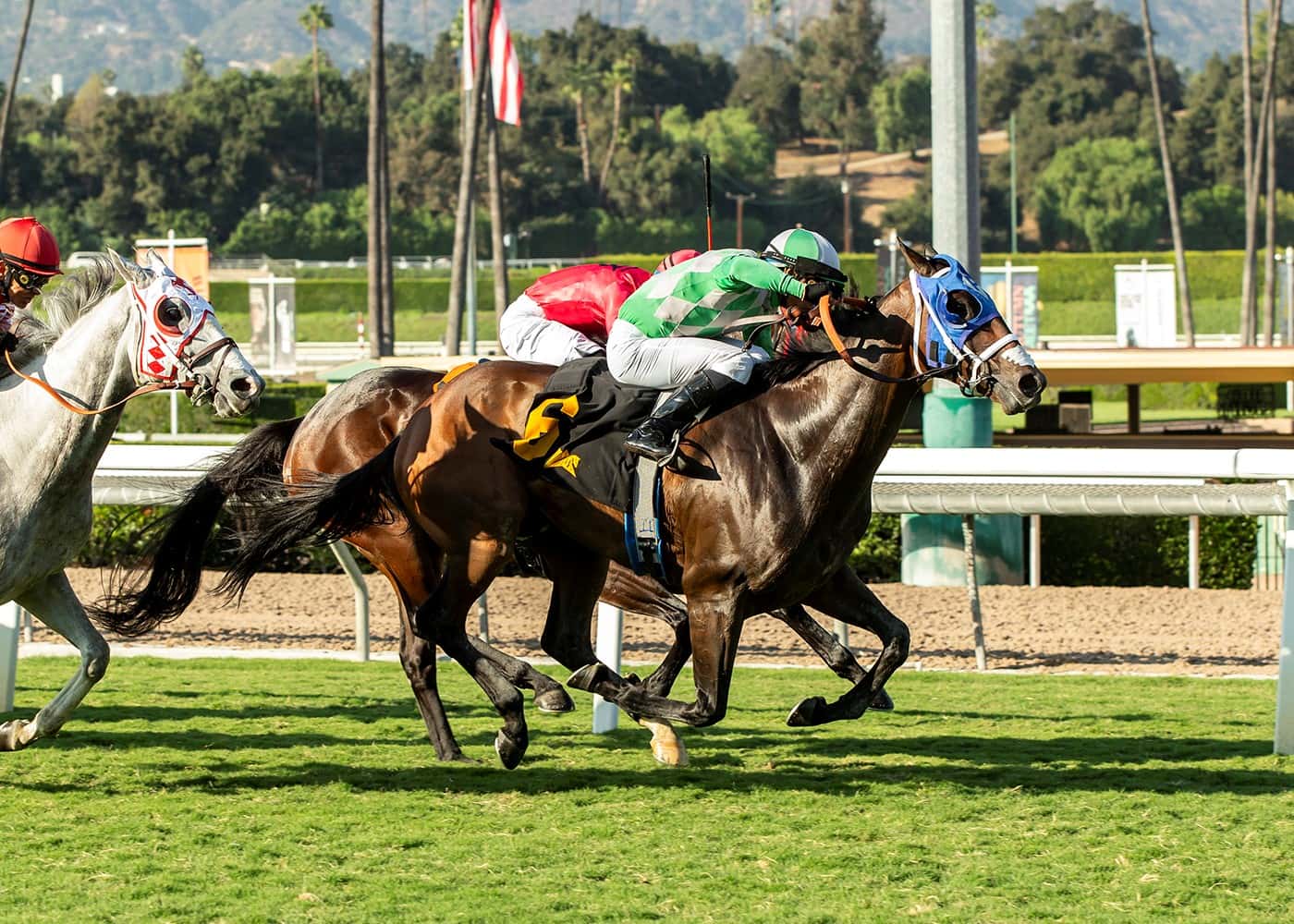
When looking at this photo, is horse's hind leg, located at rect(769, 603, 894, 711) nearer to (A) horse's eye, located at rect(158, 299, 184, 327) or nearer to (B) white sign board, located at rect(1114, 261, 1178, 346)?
(A) horse's eye, located at rect(158, 299, 184, 327)

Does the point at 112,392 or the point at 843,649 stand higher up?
the point at 112,392

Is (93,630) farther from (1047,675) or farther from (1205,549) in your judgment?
(1205,549)

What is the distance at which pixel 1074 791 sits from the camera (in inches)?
195

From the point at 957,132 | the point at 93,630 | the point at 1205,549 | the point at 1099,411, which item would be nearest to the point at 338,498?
the point at 93,630

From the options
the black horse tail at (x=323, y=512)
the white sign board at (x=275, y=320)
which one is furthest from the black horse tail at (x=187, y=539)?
the white sign board at (x=275, y=320)

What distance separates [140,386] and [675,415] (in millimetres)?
1482

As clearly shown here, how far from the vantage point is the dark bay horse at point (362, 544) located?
5.55 m

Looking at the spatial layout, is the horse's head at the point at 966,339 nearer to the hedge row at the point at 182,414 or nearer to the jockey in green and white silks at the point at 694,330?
the jockey in green and white silks at the point at 694,330

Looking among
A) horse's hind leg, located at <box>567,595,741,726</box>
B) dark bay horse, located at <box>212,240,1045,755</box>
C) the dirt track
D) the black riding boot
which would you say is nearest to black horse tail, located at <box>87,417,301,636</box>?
dark bay horse, located at <box>212,240,1045,755</box>

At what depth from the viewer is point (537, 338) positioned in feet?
18.7

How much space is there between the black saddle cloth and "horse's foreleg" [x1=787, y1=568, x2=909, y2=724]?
70cm

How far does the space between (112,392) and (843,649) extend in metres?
2.30

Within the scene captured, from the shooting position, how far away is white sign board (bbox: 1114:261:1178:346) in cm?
2358

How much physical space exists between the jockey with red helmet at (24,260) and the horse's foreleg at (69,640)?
92 cm
